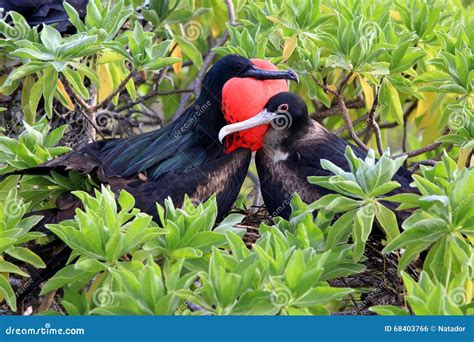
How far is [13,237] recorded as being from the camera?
7.44 ft

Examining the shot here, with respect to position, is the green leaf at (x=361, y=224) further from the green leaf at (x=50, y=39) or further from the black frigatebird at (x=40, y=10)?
the black frigatebird at (x=40, y=10)

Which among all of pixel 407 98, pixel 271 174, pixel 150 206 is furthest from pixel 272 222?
pixel 407 98

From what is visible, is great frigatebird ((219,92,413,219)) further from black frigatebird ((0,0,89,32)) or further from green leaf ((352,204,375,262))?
black frigatebird ((0,0,89,32))

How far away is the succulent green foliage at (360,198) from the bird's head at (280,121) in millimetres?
593

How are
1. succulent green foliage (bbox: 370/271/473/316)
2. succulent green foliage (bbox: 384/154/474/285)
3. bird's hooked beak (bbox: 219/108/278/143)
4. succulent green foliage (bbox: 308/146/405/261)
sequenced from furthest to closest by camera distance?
bird's hooked beak (bbox: 219/108/278/143)
succulent green foliage (bbox: 308/146/405/261)
succulent green foliage (bbox: 384/154/474/285)
succulent green foliage (bbox: 370/271/473/316)

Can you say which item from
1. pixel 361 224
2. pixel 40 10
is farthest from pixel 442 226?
pixel 40 10

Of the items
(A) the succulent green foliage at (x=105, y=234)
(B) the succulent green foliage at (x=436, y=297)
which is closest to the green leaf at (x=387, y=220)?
(B) the succulent green foliage at (x=436, y=297)

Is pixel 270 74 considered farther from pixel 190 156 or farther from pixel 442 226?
pixel 442 226

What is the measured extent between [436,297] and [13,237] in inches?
36.1

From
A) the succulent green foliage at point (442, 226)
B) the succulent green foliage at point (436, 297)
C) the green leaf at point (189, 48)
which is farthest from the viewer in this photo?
the green leaf at point (189, 48)

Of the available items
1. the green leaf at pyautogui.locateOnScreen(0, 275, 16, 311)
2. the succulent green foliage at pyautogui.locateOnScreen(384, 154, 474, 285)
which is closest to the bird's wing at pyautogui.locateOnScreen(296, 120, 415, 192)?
the succulent green foliage at pyautogui.locateOnScreen(384, 154, 474, 285)

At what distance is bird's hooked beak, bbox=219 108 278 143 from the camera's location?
282cm

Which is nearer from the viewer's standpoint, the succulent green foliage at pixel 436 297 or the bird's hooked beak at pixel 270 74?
the succulent green foliage at pixel 436 297

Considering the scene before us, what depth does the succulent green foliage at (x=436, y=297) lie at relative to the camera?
1938 millimetres
